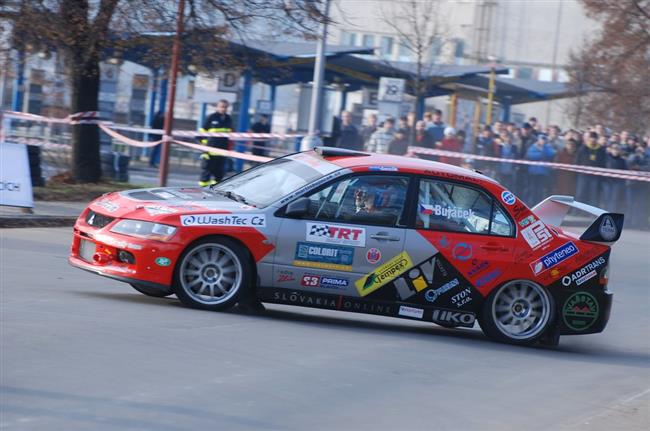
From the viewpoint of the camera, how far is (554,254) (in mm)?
9945

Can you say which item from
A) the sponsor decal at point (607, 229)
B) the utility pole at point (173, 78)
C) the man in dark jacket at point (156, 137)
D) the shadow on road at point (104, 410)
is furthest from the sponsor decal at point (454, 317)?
the man in dark jacket at point (156, 137)

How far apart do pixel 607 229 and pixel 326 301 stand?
276 centimetres

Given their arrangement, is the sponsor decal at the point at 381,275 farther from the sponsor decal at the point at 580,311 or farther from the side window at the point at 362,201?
the sponsor decal at the point at 580,311

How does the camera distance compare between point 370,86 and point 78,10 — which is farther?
point 370,86

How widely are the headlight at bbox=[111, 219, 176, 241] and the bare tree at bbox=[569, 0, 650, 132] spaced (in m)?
22.5

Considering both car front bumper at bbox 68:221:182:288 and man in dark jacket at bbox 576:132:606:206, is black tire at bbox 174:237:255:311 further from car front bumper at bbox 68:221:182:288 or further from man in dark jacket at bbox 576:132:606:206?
man in dark jacket at bbox 576:132:606:206

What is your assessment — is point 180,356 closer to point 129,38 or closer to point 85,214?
point 85,214

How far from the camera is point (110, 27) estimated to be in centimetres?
1894

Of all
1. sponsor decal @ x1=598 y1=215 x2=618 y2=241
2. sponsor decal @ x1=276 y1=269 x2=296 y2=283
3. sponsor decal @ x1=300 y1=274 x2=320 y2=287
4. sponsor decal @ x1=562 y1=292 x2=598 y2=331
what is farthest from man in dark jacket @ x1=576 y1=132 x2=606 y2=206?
sponsor decal @ x1=276 y1=269 x2=296 y2=283

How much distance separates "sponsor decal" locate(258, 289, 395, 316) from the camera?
371 inches

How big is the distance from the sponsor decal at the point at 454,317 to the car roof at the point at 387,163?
1.24 meters

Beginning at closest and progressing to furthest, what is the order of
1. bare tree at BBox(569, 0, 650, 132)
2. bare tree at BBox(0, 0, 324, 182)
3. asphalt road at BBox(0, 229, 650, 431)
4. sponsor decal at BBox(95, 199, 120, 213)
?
asphalt road at BBox(0, 229, 650, 431) → sponsor decal at BBox(95, 199, 120, 213) → bare tree at BBox(0, 0, 324, 182) → bare tree at BBox(569, 0, 650, 132)

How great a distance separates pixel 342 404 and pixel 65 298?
3539 millimetres

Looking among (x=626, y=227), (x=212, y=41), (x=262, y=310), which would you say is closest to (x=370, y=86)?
(x=626, y=227)
